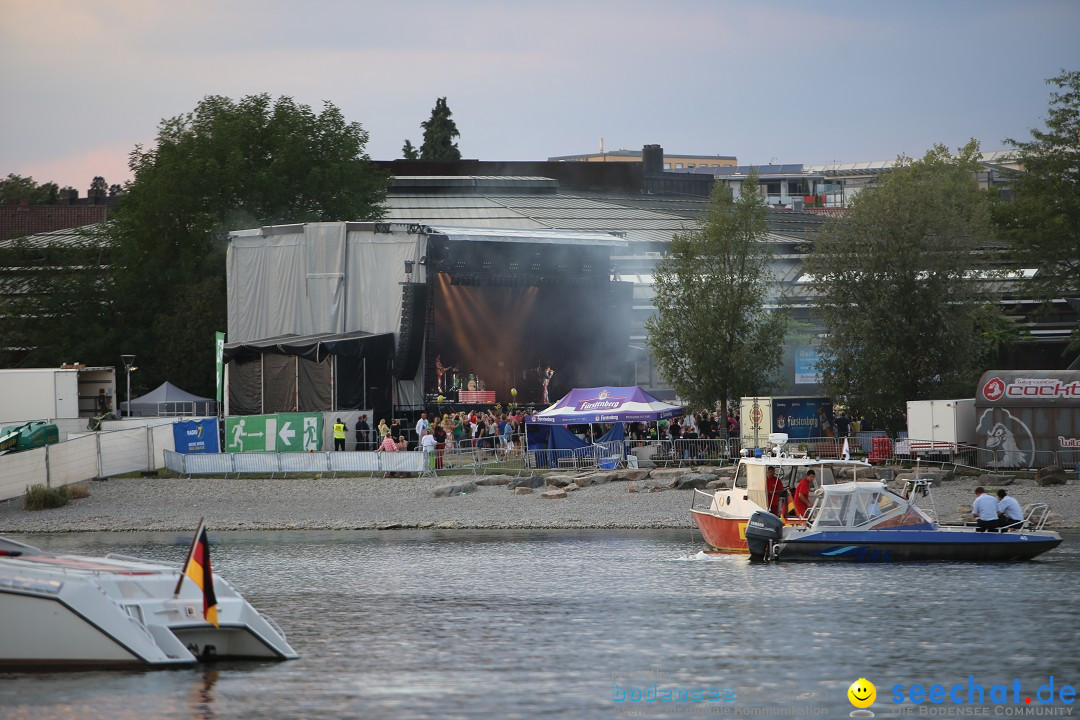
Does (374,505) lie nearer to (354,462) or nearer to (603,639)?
(354,462)

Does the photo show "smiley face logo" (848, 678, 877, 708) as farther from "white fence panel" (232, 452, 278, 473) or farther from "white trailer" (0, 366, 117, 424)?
"white trailer" (0, 366, 117, 424)

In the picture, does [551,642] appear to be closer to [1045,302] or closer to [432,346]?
[432,346]

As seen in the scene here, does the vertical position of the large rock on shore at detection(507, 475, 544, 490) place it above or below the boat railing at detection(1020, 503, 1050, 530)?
above

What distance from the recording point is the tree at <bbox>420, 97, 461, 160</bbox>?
4592 inches

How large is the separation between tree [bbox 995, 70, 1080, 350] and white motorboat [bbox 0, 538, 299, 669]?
5623 cm

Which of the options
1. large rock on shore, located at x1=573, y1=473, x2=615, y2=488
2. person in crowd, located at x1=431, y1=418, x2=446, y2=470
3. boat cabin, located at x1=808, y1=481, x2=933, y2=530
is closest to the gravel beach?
large rock on shore, located at x1=573, y1=473, x2=615, y2=488

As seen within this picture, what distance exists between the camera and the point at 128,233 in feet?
224

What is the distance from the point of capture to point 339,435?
155 ft

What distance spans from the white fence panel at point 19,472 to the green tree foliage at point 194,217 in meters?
20.0

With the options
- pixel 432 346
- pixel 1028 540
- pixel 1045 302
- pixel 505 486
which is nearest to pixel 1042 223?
pixel 1045 302

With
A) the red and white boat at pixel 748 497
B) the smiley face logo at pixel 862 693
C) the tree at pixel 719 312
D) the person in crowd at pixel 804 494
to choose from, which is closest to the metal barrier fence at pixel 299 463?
the tree at pixel 719 312

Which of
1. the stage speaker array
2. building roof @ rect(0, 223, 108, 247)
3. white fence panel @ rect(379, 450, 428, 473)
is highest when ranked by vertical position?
building roof @ rect(0, 223, 108, 247)

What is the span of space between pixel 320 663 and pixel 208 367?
4619 centimetres

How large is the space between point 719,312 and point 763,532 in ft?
72.5
